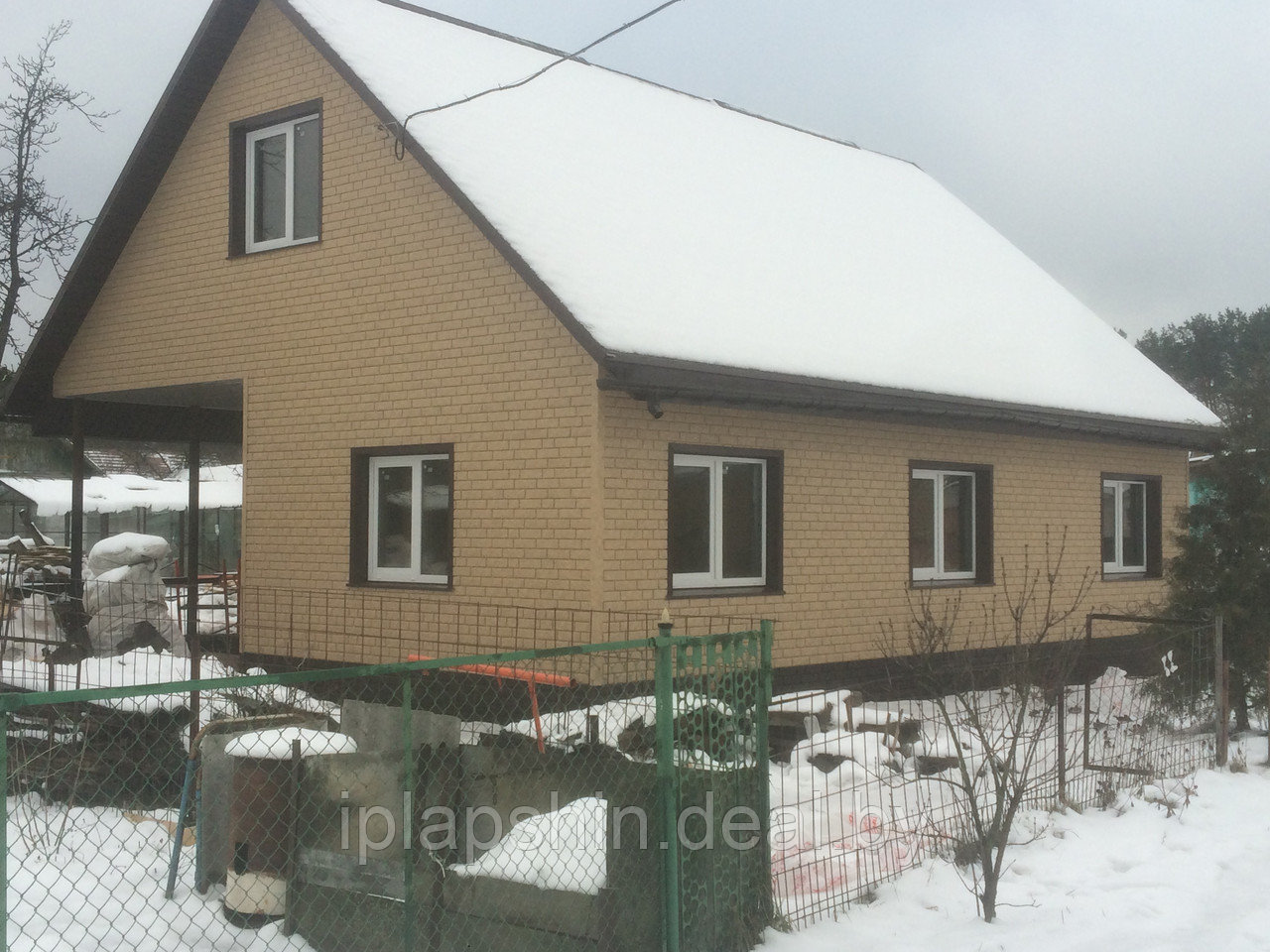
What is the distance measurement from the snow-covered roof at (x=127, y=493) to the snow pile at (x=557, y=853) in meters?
24.1

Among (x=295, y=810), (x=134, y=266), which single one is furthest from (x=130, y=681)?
(x=295, y=810)

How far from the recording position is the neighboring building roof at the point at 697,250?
9.55 metres

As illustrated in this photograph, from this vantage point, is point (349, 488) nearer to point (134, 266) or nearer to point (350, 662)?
→ point (350, 662)

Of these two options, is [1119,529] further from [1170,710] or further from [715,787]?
[715,787]

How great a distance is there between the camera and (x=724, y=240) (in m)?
11.7

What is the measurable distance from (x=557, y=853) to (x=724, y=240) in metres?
7.72

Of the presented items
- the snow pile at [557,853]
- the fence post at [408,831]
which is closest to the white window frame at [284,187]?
the snow pile at [557,853]

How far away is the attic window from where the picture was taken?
11.5 metres

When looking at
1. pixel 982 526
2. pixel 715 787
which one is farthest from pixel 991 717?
pixel 982 526

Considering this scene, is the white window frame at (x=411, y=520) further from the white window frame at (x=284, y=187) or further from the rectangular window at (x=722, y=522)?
the white window frame at (x=284, y=187)

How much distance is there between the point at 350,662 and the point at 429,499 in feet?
4.97

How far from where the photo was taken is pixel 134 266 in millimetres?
12656

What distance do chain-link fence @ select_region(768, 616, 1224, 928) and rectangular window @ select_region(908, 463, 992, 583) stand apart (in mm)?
1042

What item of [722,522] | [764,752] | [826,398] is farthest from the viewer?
[722,522]
